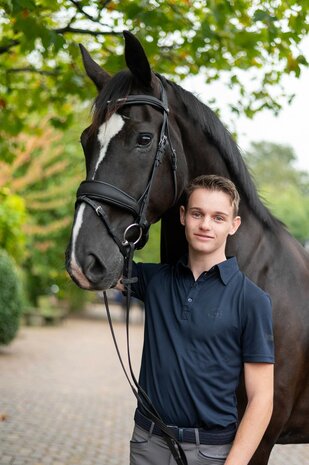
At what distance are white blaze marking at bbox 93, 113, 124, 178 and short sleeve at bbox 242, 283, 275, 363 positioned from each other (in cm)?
83

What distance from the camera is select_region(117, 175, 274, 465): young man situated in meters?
2.29

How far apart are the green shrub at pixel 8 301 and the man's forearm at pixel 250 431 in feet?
38.0

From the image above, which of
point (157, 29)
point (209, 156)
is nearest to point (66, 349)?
point (157, 29)

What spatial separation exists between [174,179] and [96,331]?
823 inches

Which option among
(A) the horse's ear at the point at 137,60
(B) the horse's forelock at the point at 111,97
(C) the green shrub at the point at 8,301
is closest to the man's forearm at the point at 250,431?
(B) the horse's forelock at the point at 111,97

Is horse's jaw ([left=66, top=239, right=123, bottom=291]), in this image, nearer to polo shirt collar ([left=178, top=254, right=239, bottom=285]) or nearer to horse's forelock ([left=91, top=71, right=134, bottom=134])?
polo shirt collar ([left=178, top=254, right=239, bottom=285])

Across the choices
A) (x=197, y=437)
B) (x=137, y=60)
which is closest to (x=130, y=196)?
(x=137, y=60)

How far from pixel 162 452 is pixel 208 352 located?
0.41 meters

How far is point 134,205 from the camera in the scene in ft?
8.45

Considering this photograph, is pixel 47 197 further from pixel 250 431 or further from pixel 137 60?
pixel 250 431

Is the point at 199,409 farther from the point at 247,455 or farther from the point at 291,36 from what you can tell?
the point at 291,36

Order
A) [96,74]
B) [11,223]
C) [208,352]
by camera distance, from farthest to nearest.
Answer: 1. [11,223]
2. [96,74]
3. [208,352]

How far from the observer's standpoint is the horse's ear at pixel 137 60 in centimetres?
269

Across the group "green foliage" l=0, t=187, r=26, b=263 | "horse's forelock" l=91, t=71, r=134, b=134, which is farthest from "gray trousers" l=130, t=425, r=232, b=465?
"green foliage" l=0, t=187, r=26, b=263
